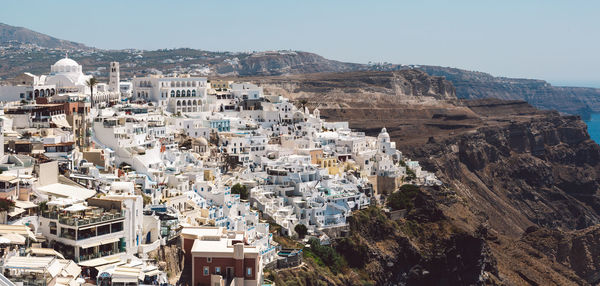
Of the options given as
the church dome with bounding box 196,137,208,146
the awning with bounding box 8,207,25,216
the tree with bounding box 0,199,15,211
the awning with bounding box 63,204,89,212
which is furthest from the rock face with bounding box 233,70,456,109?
the tree with bounding box 0,199,15,211

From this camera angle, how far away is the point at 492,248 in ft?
213

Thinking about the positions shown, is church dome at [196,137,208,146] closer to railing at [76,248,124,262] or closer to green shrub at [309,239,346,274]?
green shrub at [309,239,346,274]

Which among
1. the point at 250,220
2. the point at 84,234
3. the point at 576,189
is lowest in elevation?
the point at 576,189

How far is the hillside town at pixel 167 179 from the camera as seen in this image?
31062 mm

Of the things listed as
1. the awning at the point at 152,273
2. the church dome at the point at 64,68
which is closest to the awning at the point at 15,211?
the awning at the point at 152,273

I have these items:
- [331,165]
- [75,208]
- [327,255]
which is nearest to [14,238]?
[75,208]

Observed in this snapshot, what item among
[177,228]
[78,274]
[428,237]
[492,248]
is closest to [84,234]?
[78,274]

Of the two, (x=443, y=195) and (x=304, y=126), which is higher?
(x=304, y=126)

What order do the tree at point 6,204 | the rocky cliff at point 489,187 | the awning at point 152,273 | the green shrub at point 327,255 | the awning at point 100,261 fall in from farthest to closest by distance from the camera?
the rocky cliff at point 489,187 → the green shrub at point 327,255 → the tree at point 6,204 → the awning at point 100,261 → the awning at point 152,273

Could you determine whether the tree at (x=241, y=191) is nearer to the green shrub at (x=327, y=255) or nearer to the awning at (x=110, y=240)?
the green shrub at (x=327, y=255)

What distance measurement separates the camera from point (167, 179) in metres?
49.2

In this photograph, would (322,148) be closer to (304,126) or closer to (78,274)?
(304,126)

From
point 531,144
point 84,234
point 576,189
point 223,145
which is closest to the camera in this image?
point 84,234

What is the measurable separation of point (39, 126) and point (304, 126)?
29582 millimetres
